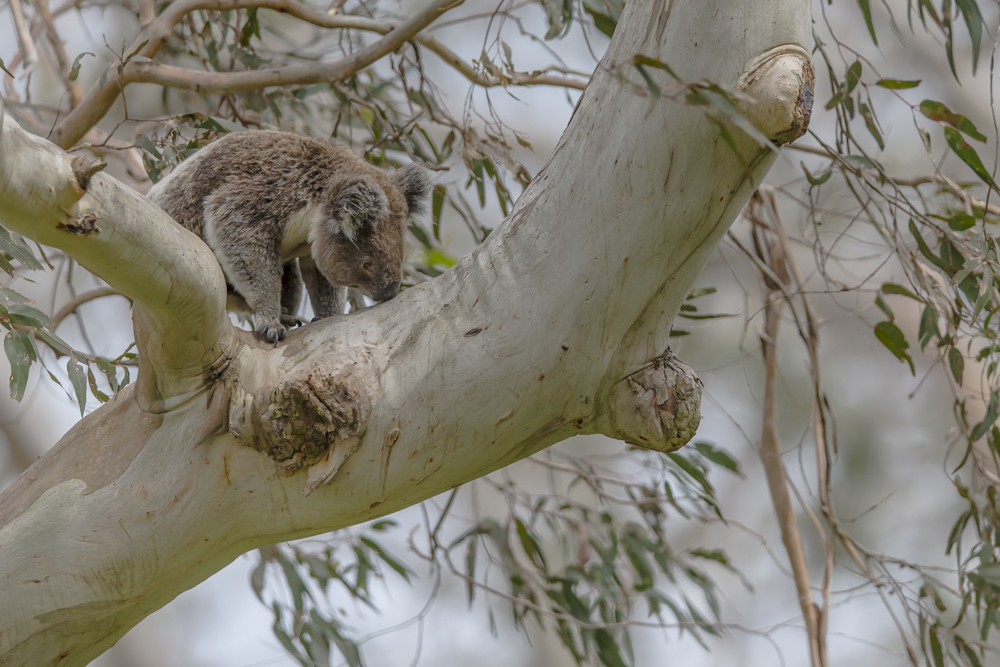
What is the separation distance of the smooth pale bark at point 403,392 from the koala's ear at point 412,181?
0.82 m

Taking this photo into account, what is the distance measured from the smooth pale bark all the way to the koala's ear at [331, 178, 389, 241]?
21.5 inches

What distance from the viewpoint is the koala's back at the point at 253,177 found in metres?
1.93

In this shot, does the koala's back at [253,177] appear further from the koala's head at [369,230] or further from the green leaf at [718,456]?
the green leaf at [718,456]

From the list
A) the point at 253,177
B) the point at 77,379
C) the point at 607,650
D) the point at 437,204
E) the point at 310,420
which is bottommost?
the point at 607,650

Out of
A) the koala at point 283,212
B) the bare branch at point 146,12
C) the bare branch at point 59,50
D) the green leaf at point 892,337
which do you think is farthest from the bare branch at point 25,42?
the green leaf at point 892,337

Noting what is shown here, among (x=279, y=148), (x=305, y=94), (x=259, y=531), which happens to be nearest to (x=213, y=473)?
(x=259, y=531)

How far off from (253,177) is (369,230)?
0.30 m

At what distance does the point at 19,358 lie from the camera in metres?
1.63

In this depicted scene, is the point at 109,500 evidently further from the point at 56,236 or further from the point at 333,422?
the point at 56,236

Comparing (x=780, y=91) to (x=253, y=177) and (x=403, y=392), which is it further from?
(x=253, y=177)

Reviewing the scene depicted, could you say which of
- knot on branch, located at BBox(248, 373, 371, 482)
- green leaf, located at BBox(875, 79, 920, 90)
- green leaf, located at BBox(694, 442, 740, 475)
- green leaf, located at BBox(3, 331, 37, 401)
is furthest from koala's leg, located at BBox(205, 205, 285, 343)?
green leaf, located at BBox(875, 79, 920, 90)

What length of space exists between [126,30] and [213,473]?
437 cm

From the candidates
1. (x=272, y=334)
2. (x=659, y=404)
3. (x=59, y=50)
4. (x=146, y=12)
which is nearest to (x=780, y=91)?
(x=659, y=404)

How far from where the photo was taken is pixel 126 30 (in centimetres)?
487
